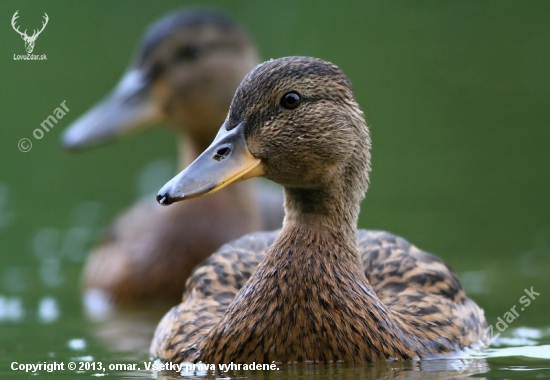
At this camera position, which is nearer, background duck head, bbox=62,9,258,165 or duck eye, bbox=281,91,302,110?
duck eye, bbox=281,91,302,110

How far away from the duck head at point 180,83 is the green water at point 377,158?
1535 mm

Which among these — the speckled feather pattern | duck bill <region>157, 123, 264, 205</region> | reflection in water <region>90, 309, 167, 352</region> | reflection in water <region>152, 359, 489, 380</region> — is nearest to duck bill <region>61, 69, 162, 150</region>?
reflection in water <region>90, 309, 167, 352</region>

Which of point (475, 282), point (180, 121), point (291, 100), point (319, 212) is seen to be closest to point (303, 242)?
point (319, 212)

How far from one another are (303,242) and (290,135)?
633 mm

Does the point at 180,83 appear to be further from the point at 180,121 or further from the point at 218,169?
the point at 218,169

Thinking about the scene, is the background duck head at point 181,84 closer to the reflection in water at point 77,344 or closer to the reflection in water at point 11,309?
the reflection in water at point 11,309

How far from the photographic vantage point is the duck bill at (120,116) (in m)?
12.2

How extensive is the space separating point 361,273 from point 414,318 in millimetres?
466

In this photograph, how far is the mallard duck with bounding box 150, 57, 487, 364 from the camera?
22.5 ft

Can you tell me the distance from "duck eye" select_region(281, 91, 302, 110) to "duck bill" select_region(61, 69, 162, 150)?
533 centimetres

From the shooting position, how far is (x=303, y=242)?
715 centimetres

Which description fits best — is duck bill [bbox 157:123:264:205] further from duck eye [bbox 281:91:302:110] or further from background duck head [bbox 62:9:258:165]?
background duck head [bbox 62:9:258:165]

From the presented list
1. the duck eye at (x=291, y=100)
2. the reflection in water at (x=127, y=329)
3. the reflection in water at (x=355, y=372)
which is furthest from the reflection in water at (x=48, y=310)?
the duck eye at (x=291, y=100)

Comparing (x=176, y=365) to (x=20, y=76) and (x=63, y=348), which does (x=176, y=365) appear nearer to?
(x=63, y=348)
